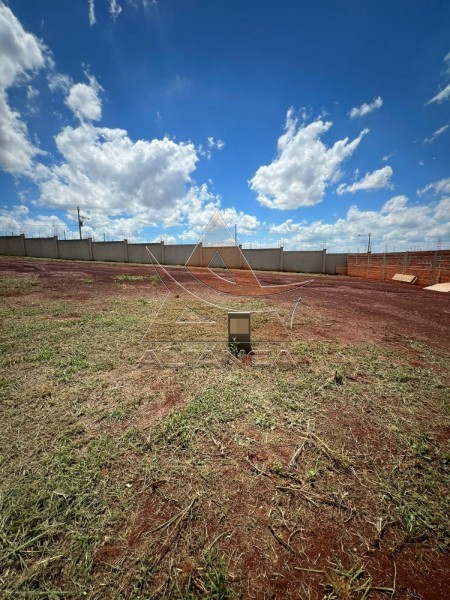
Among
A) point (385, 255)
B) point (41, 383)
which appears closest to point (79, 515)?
point (41, 383)

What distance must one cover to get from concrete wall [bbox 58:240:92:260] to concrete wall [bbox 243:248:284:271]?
23138 mm

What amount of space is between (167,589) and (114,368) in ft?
8.79

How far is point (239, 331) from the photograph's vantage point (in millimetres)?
4180

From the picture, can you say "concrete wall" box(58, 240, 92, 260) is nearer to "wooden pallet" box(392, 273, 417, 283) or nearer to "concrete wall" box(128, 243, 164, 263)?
"concrete wall" box(128, 243, 164, 263)

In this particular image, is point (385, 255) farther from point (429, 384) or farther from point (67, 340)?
point (67, 340)

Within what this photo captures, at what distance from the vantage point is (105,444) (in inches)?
86.5

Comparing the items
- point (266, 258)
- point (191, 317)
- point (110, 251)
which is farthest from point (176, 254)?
point (191, 317)

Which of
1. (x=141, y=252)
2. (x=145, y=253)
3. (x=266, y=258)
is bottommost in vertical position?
(x=266, y=258)

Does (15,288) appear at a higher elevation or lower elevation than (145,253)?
lower

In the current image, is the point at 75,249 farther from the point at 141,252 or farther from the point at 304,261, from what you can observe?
the point at 304,261

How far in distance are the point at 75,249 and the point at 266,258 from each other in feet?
91.3

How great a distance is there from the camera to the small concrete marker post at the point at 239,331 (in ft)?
13.6

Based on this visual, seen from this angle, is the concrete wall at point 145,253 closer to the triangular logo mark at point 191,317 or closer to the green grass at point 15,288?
the green grass at point 15,288

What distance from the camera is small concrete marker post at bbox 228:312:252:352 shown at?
4160 mm
